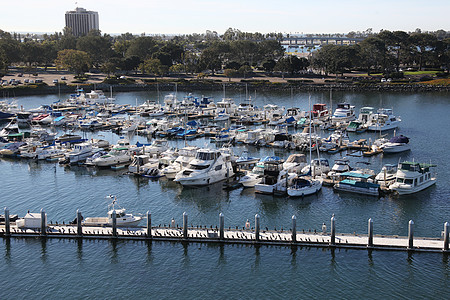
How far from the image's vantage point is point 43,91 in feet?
425

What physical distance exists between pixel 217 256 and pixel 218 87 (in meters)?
105

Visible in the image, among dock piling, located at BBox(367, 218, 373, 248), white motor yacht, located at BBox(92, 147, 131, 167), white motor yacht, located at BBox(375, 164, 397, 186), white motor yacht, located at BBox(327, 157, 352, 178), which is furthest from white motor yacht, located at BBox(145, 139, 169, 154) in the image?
dock piling, located at BBox(367, 218, 373, 248)

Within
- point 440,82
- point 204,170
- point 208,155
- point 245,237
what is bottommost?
point 245,237

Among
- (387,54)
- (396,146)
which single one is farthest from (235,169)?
(387,54)

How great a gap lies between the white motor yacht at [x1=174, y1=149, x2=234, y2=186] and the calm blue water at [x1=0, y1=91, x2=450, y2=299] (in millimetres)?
873

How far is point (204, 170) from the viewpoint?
1961 inches

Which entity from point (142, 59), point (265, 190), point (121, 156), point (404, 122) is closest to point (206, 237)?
point (265, 190)

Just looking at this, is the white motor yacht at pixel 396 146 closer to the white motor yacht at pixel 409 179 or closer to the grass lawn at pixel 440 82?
the white motor yacht at pixel 409 179

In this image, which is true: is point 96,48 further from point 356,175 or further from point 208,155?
point 356,175

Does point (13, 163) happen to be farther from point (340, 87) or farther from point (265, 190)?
point (340, 87)

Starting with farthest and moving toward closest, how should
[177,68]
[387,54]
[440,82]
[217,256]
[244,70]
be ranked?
[177,68] < [387,54] < [244,70] < [440,82] < [217,256]

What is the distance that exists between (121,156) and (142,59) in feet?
369

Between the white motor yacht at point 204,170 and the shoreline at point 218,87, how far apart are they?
75981 mm

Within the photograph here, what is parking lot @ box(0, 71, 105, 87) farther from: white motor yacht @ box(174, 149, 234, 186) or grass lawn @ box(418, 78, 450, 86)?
white motor yacht @ box(174, 149, 234, 186)
